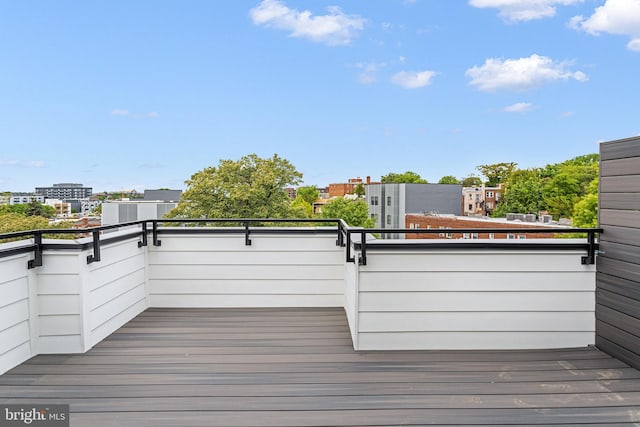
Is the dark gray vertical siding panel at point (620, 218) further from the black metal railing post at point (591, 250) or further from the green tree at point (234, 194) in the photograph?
the green tree at point (234, 194)

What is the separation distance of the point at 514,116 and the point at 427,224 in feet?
30.1

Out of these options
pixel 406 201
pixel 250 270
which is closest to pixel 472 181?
pixel 406 201

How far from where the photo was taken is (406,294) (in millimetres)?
3062

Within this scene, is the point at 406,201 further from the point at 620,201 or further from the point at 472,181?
the point at 620,201

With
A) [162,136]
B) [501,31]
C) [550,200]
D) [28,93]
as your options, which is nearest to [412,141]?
[501,31]

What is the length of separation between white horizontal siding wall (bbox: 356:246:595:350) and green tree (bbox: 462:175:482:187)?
45.2 metres

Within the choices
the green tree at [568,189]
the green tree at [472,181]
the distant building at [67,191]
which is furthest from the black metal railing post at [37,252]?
the green tree at [472,181]

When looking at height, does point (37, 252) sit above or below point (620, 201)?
below

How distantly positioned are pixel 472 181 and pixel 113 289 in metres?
47.3

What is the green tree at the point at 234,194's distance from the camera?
Answer: 1680 centimetres

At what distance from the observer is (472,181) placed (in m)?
47.3

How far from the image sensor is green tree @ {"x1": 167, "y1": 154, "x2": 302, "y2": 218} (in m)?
16.8

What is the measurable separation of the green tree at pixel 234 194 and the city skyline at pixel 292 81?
1.07 m

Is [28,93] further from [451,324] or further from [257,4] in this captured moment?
[451,324]
